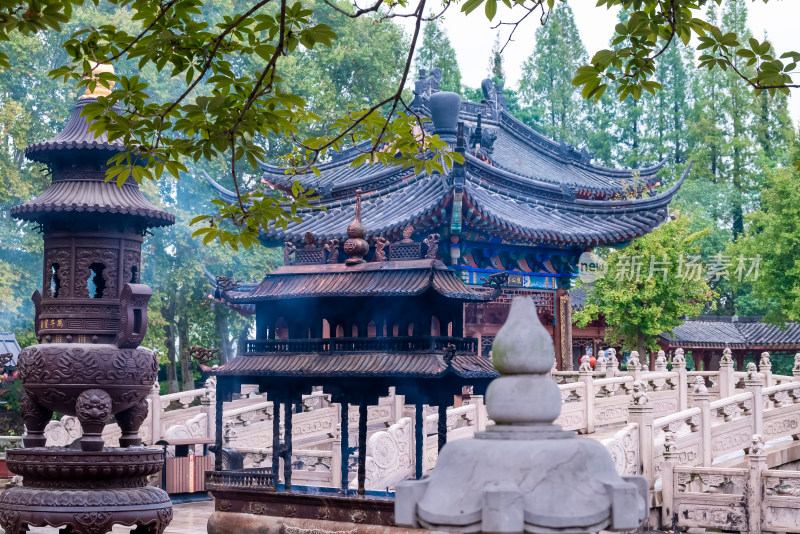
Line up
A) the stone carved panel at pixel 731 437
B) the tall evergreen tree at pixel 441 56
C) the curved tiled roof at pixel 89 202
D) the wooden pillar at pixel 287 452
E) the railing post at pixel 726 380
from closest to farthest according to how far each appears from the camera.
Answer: the curved tiled roof at pixel 89 202
the wooden pillar at pixel 287 452
the stone carved panel at pixel 731 437
the railing post at pixel 726 380
the tall evergreen tree at pixel 441 56

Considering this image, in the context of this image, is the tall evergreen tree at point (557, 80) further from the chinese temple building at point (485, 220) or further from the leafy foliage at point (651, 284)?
the chinese temple building at point (485, 220)

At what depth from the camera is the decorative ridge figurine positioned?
378cm

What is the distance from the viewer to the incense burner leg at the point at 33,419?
11500 mm

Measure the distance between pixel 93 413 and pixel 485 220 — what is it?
33.9 ft

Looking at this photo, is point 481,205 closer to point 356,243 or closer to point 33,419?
point 356,243

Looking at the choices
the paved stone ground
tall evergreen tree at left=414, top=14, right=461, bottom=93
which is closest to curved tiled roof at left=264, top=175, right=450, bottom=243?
the paved stone ground

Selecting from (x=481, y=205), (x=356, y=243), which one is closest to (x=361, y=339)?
(x=356, y=243)

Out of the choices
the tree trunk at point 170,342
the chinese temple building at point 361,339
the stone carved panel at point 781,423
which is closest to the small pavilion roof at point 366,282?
the chinese temple building at point 361,339

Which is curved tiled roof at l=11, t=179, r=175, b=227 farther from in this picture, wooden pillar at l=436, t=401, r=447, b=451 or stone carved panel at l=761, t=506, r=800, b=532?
stone carved panel at l=761, t=506, r=800, b=532

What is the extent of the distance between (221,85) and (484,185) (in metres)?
16.0

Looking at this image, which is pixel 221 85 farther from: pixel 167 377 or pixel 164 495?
pixel 167 377

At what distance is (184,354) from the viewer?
1401 inches

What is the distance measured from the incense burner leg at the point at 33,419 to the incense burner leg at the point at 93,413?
545 mm

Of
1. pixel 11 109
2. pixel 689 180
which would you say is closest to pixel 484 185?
pixel 11 109
